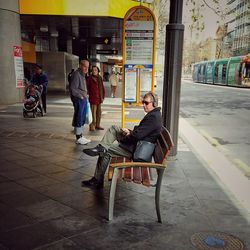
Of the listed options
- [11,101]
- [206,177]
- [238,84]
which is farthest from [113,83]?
[238,84]

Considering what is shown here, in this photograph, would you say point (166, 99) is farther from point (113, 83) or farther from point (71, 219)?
point (113, 83)

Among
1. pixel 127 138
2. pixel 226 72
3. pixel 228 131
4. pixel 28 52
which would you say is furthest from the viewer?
pixel 226 72

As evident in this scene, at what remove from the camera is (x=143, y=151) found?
13.0ft

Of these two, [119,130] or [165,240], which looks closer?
[165,240]

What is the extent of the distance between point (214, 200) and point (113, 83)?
620 inches

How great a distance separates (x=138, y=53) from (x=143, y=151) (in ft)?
12.7

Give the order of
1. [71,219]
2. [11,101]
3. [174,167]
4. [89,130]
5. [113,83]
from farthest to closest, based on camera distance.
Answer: [113,83] < [11,101] < [89,130] < [174,167] < [71,219]

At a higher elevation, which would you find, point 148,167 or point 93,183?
point 148,167

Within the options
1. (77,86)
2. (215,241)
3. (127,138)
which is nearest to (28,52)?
(77,86)

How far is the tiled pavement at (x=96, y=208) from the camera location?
3100 millimetres

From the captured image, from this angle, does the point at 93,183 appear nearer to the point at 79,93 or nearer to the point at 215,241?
the point at 215,241

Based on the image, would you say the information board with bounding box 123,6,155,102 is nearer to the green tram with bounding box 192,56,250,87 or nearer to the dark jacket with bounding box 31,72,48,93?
the dark jacket with bounding box 31,72,48,93

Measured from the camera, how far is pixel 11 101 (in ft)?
46.5

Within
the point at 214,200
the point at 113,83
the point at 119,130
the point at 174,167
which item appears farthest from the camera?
the point at 113,83
